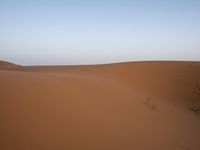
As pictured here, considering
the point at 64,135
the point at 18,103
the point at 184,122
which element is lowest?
the point at 184,122

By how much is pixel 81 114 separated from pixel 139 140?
4.65 feet

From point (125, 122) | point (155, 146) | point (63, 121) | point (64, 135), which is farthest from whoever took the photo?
point (125, 122)

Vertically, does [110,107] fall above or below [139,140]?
above

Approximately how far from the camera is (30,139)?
11.4 feet

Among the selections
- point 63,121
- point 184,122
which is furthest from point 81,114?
point 184,122

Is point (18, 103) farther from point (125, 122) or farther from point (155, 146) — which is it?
point (155, 146)

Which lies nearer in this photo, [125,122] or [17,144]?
[17,144]

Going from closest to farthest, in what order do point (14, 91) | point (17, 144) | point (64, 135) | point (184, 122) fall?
point (17, 144) → point (64, 135) → point (14, 91) → point (184, 122)

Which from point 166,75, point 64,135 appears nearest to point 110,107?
point 64,135

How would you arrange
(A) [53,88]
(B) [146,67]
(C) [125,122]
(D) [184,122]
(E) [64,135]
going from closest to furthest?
(E) [64,135]
(C) [125,122]
(A) [53,88]
(D) [184,122]
(B) [146,67]

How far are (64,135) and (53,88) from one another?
7.99 feet

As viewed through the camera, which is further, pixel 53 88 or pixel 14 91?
pixel 53 88

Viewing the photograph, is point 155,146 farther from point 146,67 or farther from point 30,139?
point 146,67

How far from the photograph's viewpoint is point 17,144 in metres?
3.27
